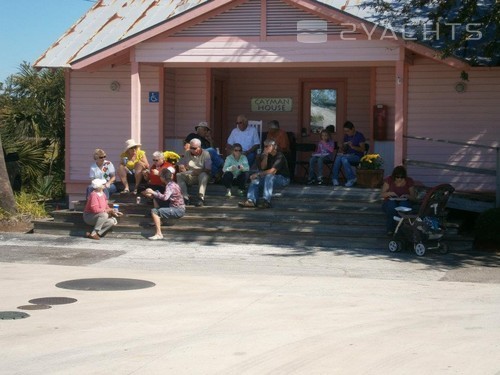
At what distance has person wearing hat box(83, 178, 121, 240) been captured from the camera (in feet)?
55.2

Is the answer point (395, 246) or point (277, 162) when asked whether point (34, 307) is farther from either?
point (277, 162)

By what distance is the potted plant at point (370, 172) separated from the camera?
18.1 meters

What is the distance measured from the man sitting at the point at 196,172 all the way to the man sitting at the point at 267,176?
76 cm

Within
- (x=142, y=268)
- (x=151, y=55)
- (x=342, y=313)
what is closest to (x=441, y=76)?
(x=151, y=55)

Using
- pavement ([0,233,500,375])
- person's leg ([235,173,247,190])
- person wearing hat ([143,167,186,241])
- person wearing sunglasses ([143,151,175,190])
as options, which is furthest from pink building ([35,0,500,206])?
pavement ([0,233,500,375])

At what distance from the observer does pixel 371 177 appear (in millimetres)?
18109

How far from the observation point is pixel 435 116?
18969 millimetres

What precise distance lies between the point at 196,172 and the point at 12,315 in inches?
311

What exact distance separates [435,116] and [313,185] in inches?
110

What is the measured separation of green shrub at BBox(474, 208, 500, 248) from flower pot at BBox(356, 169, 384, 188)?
277 centimetres

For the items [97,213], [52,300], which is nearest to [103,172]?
[97,213]

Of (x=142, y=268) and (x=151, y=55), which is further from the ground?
(x=151, y=55)

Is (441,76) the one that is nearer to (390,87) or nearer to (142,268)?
(390,87)

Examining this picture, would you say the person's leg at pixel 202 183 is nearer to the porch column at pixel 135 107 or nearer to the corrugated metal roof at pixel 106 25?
the porch column at pixel 135 107
